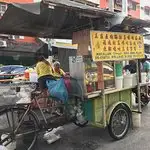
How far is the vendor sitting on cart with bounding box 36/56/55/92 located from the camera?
6.58 meters

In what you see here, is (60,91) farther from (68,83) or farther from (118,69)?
(118,69)

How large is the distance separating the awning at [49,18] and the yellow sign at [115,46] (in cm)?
42

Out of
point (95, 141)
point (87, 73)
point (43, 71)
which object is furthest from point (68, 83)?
point (43, 71)

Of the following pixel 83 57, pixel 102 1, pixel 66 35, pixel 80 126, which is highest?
pixel 102 1

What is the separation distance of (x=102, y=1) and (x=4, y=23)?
94.5ft

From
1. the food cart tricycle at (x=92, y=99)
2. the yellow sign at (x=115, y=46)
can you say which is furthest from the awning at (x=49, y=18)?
the yellow sign at (x=115, y=46)

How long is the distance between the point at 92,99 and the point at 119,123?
33.0 inches

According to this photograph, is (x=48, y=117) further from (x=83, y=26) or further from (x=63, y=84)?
(x=83, y=26)

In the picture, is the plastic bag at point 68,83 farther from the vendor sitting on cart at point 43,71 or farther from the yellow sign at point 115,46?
the vendor sitting on cart at point 43,71

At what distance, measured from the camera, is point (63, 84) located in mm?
5262

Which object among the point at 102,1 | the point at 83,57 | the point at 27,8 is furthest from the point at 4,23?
the point at 102,1

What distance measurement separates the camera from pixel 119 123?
553cm

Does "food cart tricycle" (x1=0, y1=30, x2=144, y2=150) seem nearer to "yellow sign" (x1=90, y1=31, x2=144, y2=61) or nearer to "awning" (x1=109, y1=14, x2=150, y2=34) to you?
Answer: "yellow sign" (x1=90, y1=31, x2=144, y2=61)

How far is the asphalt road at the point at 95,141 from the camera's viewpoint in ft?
16.8
